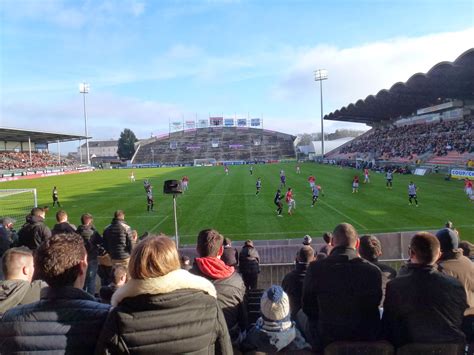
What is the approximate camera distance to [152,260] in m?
2.68

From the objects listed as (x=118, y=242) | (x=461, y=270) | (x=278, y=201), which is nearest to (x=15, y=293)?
(x=461, y=270)

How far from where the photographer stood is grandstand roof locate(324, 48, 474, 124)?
38.4m

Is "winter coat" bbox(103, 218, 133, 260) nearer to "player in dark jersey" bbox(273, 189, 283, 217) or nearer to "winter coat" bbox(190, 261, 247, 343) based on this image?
"winter coat" bbox(190, 261, 247, 343)

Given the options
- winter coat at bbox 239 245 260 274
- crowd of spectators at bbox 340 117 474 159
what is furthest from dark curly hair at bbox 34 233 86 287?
crowd of spectators at bbox 340 117 474 159

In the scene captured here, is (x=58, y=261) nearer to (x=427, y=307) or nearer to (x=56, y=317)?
(x=56, y=317)

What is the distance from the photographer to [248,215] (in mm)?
22234

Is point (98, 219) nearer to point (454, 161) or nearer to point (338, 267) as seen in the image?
point (338, 267)

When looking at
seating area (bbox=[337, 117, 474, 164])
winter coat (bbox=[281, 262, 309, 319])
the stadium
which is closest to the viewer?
winter coat (bbox=[281, 262, 309, 319])

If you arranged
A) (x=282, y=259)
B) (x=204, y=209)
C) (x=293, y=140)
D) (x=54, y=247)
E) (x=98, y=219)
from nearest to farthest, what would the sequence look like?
(x=54, y=247), (x=282, y=259), (x=98, y=219), (x=204, y=209), (x=293, y=140)

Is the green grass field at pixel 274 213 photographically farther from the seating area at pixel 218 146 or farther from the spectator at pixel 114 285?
the seating area at pixel 218 146

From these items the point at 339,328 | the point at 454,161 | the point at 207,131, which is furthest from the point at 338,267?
the point at 207,131

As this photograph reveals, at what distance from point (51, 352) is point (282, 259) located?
9132 mm

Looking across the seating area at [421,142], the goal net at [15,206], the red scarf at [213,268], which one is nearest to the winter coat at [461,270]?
the red scarf at [213,268]

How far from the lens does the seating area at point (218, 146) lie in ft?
390
